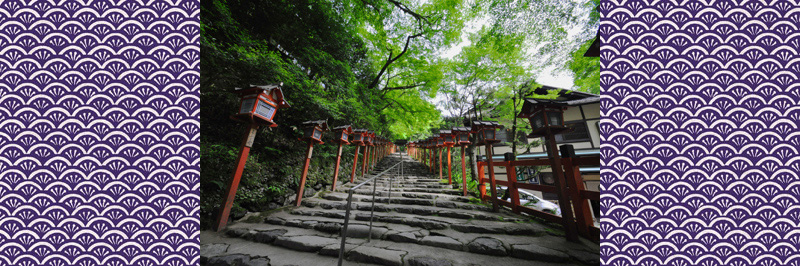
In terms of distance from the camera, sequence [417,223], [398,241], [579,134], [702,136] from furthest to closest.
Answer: [579,134] < [417,223] < [398,241] < [702,136]

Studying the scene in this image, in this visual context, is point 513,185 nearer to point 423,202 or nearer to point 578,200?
point 578,200

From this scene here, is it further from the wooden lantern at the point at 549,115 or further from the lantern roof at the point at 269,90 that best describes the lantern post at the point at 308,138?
Result: the wooden lantern at the point at 549,115

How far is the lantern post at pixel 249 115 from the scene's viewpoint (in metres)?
3.33

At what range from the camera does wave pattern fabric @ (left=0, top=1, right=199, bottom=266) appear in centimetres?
145

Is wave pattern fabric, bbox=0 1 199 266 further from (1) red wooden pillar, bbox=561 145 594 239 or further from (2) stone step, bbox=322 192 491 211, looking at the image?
(1) red wooden pillar, bbox=561 145 594 239

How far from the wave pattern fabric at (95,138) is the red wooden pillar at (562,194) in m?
4.11

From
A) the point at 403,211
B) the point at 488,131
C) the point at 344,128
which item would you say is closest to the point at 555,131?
the point at 488,131

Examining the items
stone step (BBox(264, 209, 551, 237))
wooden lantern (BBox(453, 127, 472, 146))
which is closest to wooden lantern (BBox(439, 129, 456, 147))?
wooden lantern (BBox(453, 127, 472, 146))

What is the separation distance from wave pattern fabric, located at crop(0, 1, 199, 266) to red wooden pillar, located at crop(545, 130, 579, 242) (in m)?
4.11

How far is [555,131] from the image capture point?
10.4 ft

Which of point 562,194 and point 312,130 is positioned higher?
point 312,130

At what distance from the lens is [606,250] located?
147 centimetres

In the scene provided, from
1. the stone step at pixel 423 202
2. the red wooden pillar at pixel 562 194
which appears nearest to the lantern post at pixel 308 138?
the stone step at pixel 423 202

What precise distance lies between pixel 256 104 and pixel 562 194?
15.8 feet
